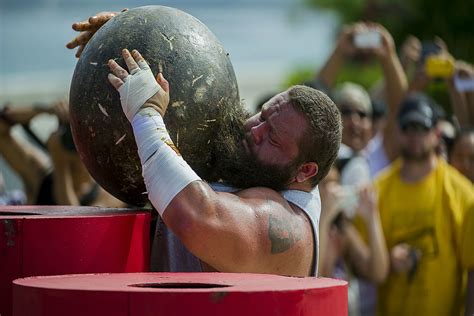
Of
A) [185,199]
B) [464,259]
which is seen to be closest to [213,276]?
[185,199]

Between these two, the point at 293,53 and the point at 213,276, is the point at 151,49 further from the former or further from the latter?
the point at 293,53

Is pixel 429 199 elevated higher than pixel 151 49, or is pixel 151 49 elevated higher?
pixel 151 49

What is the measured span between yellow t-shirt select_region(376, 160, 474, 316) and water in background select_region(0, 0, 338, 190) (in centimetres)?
1725

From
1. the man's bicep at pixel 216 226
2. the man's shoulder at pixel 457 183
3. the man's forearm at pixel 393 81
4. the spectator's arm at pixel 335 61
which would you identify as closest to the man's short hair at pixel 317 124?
the man's bicep at pixel 216 226

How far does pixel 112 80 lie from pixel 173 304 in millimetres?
1316

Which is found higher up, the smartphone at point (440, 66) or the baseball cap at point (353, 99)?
the smartphone at point (440, 66)

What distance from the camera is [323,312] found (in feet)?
12.9

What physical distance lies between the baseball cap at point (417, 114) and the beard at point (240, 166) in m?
4.00

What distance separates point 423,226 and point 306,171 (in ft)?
12.2

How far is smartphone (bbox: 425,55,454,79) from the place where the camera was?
1033 centimetres

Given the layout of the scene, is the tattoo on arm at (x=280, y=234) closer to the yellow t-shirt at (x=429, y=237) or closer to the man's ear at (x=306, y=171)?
the man's ear at (x=306, y=171)

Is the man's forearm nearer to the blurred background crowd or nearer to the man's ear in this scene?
the blurred background crowd

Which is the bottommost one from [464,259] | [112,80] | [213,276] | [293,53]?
[293,53]

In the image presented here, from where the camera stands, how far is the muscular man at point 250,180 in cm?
449
